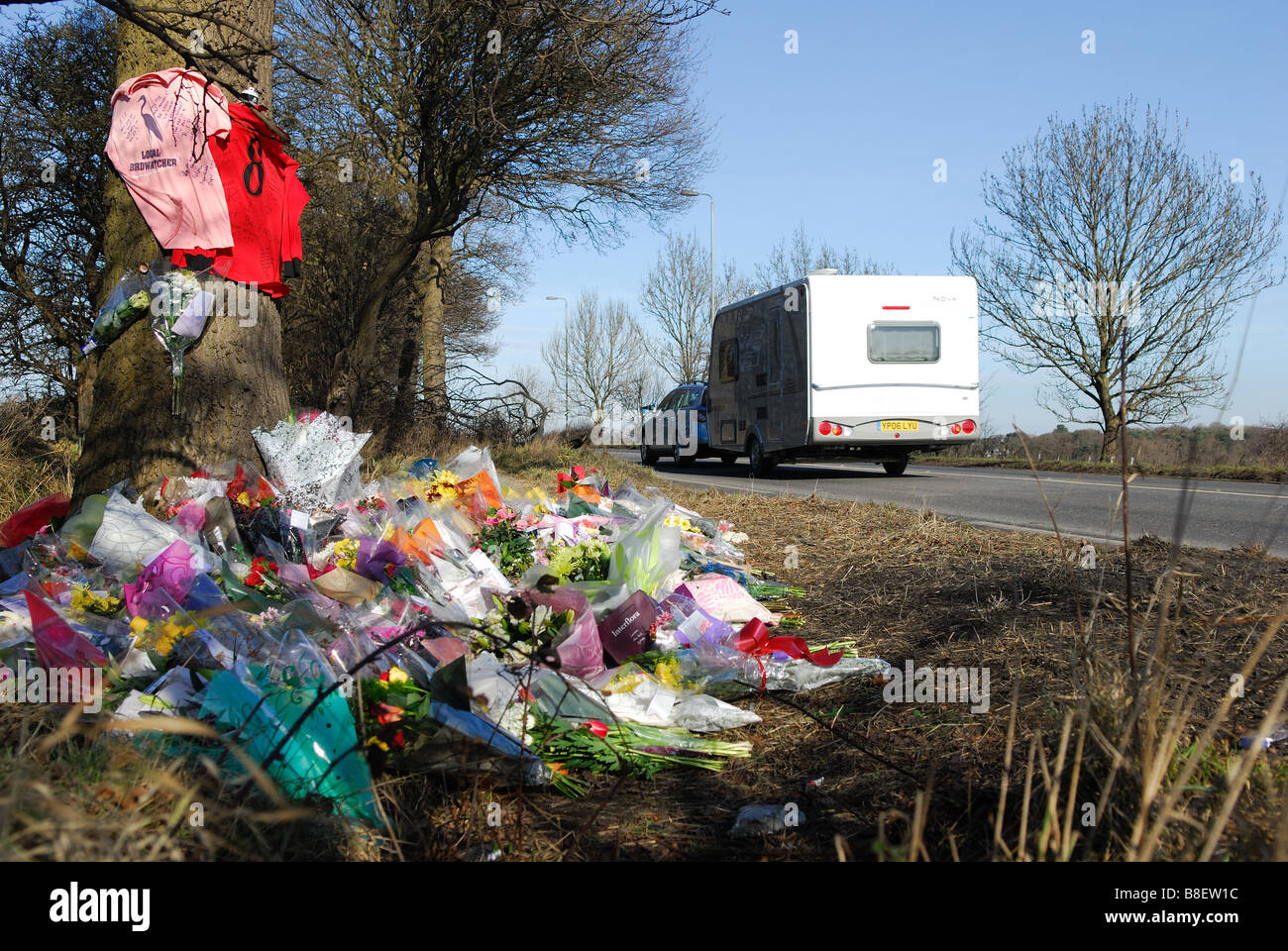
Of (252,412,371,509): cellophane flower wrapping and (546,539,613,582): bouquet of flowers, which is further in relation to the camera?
(252,412,371,509): cellophane flower wrapping

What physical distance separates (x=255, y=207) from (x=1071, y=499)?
8482 mm

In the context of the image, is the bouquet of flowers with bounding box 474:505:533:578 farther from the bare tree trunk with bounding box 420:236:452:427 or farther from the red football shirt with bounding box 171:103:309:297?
the bare tree trunk with bounding box 420:236:452:427

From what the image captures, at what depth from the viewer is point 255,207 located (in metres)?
5.14

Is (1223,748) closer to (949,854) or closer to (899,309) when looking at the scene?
(949,854)

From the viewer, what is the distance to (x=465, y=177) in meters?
10.3

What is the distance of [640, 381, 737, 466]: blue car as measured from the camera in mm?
19094

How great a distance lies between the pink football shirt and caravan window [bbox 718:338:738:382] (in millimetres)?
11444

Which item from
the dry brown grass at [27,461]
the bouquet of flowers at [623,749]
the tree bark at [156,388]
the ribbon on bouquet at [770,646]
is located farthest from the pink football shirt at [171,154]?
the bouquet of flowers at [623,749]

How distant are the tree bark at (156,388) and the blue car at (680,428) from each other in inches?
514

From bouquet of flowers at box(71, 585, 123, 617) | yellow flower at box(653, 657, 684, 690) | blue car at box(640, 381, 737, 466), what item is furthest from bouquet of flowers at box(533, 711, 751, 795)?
blue car at box(640, 381, 737, 466)

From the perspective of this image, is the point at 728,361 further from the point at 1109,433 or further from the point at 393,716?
the point at 393,716

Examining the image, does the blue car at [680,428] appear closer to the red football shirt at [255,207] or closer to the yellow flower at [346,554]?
the red football shirt at [255,207]

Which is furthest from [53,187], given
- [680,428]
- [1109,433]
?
[1109,433]

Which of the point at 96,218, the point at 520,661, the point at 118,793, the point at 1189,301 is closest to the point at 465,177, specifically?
the point at 96,218
